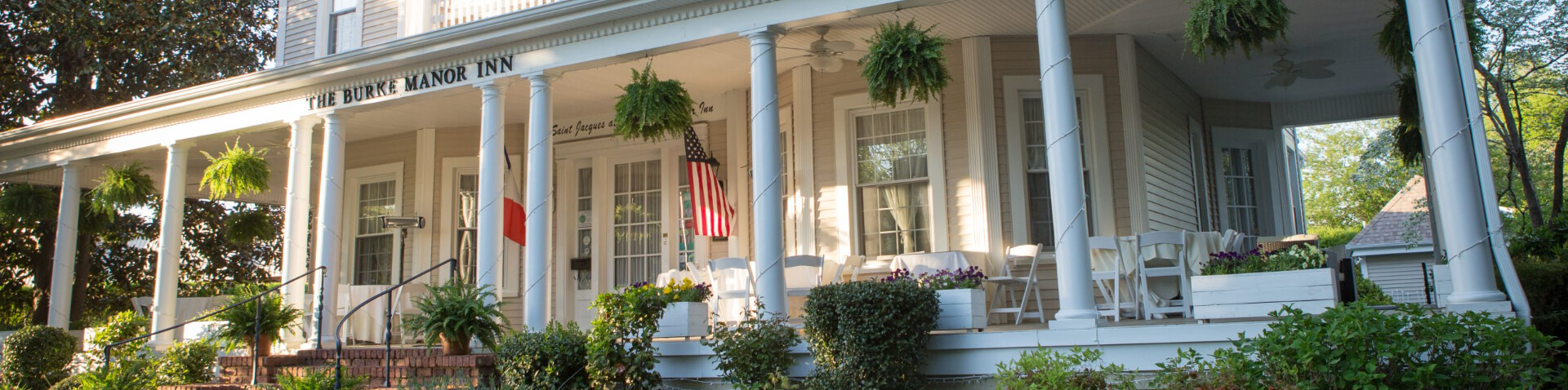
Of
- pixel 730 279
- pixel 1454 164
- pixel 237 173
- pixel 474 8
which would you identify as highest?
pixel 474 8

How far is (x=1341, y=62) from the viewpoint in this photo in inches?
431

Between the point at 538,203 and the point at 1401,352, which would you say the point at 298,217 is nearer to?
the point at 538,203

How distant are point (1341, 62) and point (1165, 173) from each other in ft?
7.77

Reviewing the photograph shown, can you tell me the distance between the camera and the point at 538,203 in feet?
29.7

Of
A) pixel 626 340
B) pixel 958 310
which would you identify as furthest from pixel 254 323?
pixel 958 310

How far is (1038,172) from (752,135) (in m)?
3.14

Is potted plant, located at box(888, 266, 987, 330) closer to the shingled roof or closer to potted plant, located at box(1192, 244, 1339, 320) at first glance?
potted plant, located at box(1192, 244, 1339, 320)

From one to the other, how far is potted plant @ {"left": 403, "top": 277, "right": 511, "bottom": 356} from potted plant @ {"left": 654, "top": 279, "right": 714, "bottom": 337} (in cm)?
136

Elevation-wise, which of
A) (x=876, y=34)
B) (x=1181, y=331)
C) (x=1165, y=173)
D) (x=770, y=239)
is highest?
(x=876, y=34)

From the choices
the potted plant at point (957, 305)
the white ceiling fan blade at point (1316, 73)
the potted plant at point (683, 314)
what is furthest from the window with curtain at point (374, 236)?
the white ceiling fan blade at point (1316, 73)

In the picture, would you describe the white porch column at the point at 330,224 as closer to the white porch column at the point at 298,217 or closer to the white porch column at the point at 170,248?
the white porch column at the point at 298,217

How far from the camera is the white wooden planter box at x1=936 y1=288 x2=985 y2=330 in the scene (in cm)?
700

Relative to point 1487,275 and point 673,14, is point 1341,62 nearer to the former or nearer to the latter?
point 1487,275

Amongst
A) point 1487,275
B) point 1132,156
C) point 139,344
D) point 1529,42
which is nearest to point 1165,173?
point 1132,156
